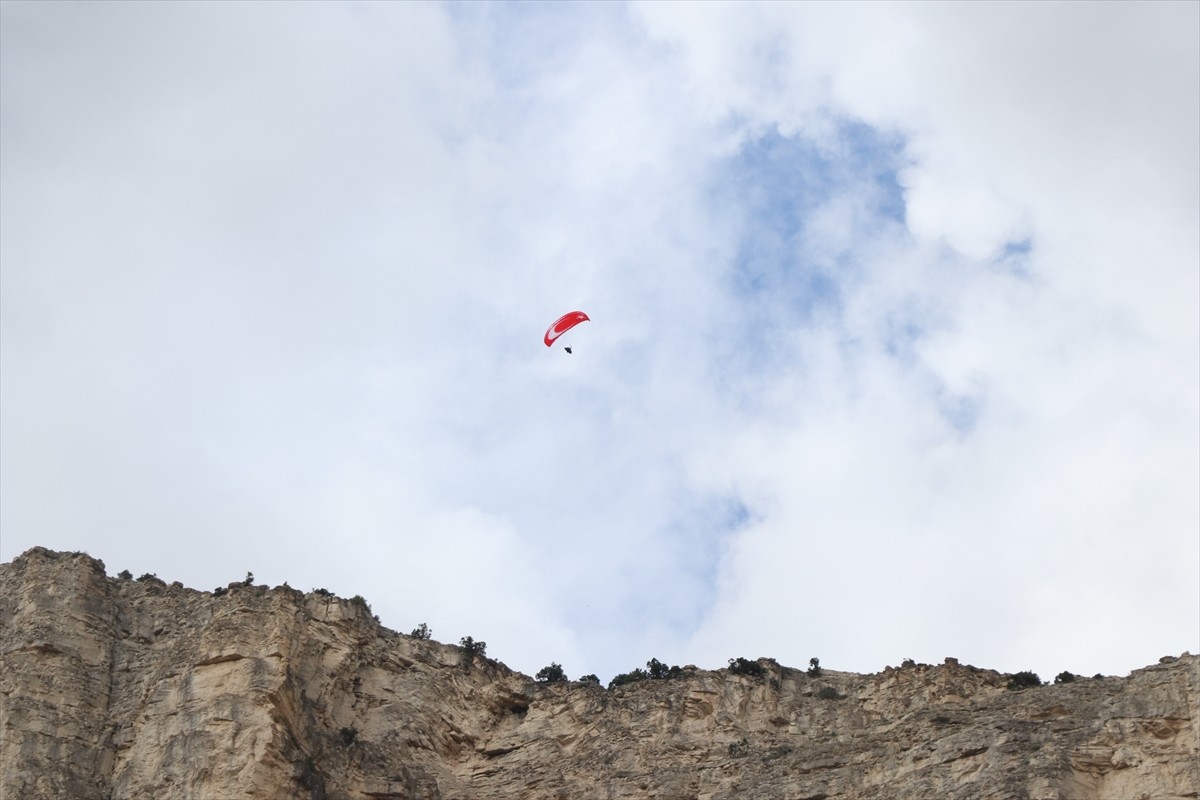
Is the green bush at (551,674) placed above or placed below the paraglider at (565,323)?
below

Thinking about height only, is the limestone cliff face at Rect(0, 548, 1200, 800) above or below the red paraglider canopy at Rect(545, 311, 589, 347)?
below

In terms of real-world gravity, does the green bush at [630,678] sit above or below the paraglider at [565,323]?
below

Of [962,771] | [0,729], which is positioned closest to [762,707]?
[962,771]

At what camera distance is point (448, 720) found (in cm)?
5675

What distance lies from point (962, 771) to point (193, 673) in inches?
860

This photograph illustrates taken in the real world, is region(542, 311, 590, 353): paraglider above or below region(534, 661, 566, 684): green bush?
above

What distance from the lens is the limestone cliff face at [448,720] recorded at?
155 ft

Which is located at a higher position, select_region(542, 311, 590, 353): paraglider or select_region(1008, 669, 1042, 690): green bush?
select_region(542, 311, 590, 353): paraglider

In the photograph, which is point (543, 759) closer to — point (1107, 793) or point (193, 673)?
point (193, 673)

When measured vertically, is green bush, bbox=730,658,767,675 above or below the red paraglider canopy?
below

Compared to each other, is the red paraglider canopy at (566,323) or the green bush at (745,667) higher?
the red paraglider canopy at (566,323)

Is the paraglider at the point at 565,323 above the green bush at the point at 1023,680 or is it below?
above

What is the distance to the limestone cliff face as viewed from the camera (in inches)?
1865

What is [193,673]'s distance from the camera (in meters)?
51.7
